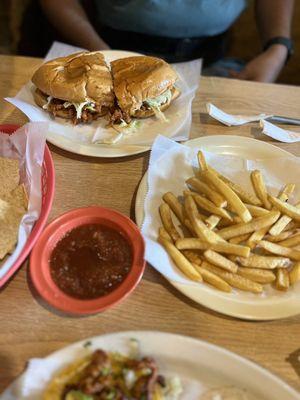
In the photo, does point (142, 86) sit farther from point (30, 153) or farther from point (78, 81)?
point (30, 153)

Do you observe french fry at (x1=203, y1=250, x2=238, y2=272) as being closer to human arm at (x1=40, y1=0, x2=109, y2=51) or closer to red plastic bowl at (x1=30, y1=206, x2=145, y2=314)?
red plastic bowl at (x1=30, y1=206, x2=145, y2=314)

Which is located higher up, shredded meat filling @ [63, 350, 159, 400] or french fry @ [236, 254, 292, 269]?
french fry @ [236, 254, 292, 269]

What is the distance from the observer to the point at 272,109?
6.96 ft

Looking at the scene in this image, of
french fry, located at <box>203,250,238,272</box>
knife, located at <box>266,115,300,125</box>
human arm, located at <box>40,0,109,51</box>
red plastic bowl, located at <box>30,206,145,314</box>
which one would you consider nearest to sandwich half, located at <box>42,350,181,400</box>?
red plastic bowl, located at <box>30,206,145,314</box>

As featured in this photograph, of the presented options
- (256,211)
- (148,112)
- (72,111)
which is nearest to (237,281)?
(256,211)

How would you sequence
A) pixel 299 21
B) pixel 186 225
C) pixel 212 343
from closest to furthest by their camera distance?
pixel 212 343 → pixel 186 225 → pixel 299 21

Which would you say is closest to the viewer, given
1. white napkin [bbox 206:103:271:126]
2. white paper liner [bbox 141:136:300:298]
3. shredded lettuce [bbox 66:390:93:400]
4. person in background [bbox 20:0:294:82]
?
shredded lettuce [bbox 66:390:93:400]

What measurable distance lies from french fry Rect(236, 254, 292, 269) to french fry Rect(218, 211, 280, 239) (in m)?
0.09

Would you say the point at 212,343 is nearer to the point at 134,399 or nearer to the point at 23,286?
the point at 134,399

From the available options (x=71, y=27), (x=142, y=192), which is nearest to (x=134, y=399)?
(x=142, y=192)

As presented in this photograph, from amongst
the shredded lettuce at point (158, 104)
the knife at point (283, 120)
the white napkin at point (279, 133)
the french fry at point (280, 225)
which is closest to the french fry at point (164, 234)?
the french fry at point (280, 225)

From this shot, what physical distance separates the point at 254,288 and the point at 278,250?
0.53 ft

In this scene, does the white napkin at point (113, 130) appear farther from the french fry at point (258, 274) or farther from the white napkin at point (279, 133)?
the french fry at point (258, 274)

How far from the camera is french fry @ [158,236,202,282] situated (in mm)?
1314
